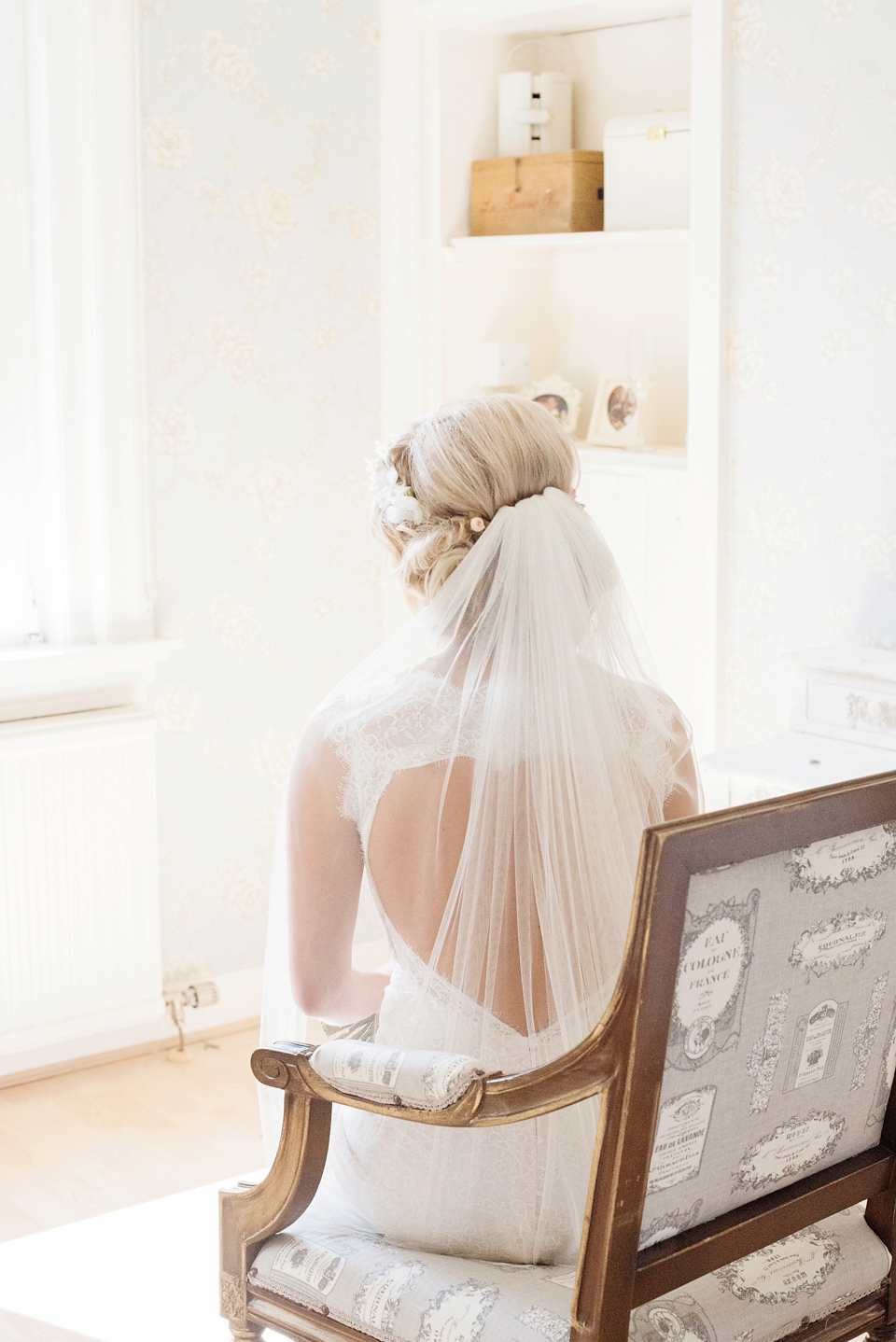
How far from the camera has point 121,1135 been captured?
9.80 feet

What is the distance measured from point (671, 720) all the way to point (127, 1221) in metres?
1.55

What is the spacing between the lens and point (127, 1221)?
2.65 meters

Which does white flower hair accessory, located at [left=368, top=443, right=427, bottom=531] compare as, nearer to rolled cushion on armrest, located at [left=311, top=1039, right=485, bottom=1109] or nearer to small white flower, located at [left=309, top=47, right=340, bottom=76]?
rolled cushion on armrest, located at [left=311, top=1039, right=485, bottom=1109]

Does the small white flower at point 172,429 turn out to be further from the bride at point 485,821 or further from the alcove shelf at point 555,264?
the bride at point 485,821

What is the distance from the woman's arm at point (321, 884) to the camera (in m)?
1.64

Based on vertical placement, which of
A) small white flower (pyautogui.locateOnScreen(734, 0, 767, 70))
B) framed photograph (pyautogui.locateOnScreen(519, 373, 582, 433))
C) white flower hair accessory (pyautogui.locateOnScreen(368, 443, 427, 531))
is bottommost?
white flower hair accessory (pyautogui.locateOnScreen(368, 443, 427, 531))

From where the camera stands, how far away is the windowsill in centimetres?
309

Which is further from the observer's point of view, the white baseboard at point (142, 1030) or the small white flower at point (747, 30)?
the white baseboard at point (142, 1030)

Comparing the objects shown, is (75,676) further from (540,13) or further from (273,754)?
(540,13)

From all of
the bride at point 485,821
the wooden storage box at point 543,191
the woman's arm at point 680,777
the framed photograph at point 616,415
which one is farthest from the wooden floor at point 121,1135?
the wooden storage box at point 543,191

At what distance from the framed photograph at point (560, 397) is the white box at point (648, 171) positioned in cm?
45

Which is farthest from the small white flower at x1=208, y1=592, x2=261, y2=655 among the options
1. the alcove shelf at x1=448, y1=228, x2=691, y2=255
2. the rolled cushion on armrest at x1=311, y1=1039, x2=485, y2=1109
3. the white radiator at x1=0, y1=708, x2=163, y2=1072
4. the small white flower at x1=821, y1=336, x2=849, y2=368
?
the rolled cushion on armrest at x1=311, y1=1039, x2=485, y2=1109

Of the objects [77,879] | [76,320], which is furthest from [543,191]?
[77,879]

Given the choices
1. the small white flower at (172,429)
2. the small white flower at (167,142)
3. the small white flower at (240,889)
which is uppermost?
the small white flower at (167,142)
